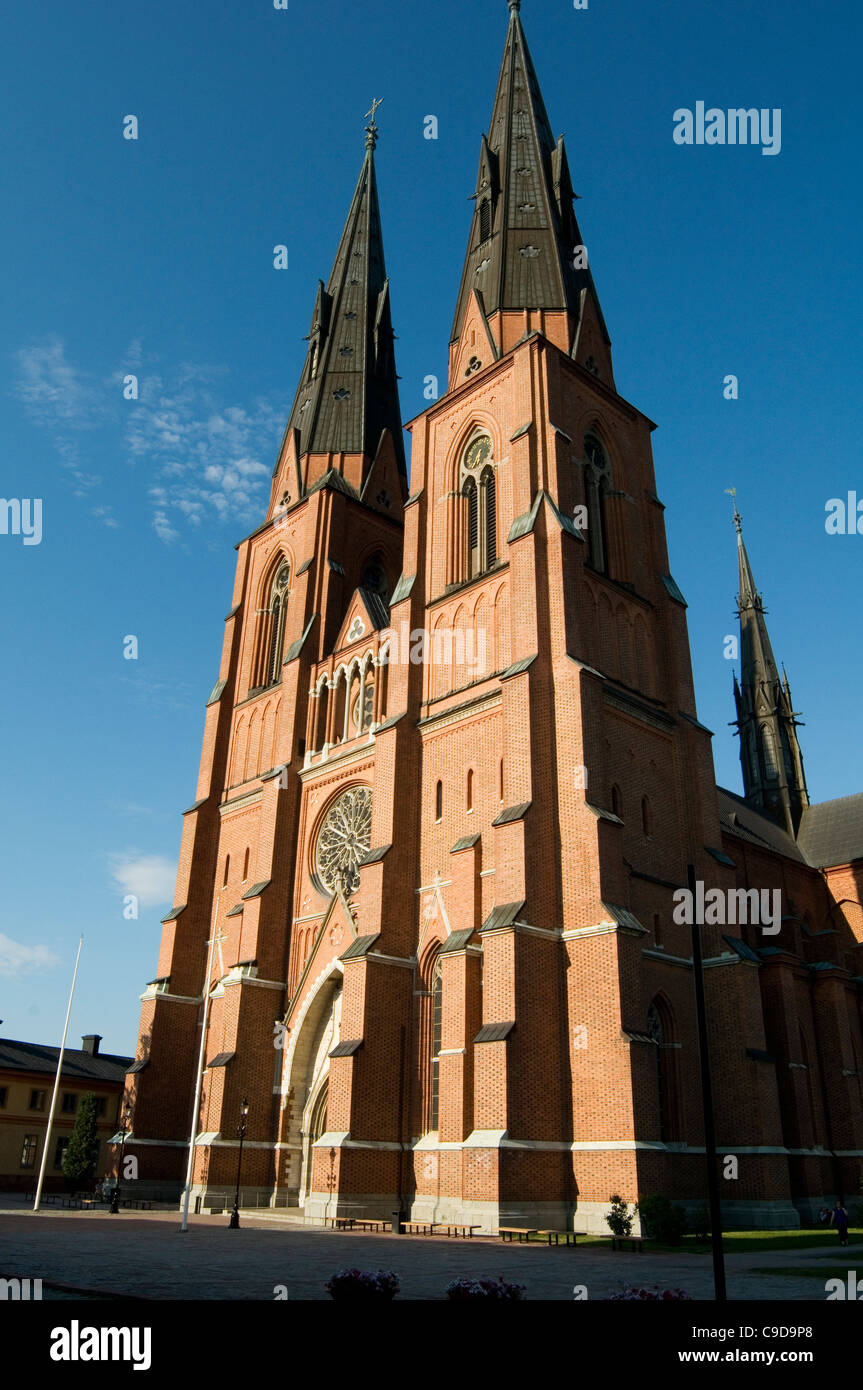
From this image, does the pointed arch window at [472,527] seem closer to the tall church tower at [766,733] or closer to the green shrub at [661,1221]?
the green shrub at [661,1221]

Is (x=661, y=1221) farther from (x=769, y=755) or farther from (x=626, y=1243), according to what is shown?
(x=769, y=755)

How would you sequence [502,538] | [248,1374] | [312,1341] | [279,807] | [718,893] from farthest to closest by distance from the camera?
[279,807] < [502,538] < [718,893] < [312,1341] < [248,1374]

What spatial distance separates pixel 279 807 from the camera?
34.5m

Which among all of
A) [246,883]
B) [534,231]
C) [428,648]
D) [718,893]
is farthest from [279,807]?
[534,231]

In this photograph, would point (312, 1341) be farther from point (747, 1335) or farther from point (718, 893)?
point (718, 893)

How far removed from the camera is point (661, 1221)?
65.8 feet

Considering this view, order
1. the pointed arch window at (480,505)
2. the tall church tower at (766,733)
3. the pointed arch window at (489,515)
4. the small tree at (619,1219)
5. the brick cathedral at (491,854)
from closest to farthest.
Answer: the small tree at (619,1219)
the brick cathedral at (491,854)
the pointed arch window at (489,515)
the pointed arch window at (480,505)
the tall church tower at (766,733)

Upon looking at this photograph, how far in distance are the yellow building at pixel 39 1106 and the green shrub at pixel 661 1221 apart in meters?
34.4

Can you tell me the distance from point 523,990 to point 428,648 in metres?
12.7

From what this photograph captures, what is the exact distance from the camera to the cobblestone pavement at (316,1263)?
38.7ft

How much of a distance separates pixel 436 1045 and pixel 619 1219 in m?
7.16

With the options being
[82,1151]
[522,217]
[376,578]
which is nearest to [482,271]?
[522,217]

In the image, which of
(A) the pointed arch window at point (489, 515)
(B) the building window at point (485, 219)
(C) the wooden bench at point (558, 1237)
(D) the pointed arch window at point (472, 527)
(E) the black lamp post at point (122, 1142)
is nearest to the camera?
(C) the wooden bench at point (558, 1237)

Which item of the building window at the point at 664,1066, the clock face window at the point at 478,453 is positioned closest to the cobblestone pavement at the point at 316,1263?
the building window at the point at 664,1066
